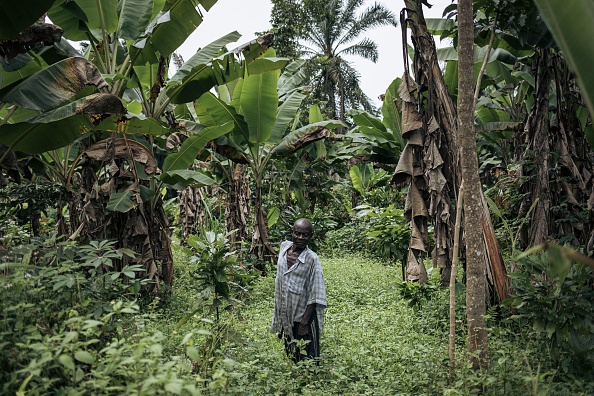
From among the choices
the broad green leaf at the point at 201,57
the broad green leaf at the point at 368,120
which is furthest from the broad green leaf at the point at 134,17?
the broad green leaf at the point at 368,120

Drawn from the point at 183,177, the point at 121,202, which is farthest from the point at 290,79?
the point at 121,202

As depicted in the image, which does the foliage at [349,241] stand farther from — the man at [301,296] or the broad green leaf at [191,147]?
the man at [301,296]

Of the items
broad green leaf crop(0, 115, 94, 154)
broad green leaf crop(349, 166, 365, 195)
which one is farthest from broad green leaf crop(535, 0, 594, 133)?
broad green leaf crop(349, 166, 365, 195)

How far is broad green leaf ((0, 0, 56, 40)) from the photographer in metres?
4.24

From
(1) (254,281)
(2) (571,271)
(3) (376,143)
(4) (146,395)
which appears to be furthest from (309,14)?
(4) (146,395)

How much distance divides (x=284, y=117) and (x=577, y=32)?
674cm

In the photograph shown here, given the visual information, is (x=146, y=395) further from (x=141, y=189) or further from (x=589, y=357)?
(x=141, y=189)

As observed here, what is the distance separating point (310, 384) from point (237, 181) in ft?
21.2

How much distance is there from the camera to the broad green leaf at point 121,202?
6184mm

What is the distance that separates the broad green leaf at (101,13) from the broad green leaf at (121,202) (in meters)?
1.81

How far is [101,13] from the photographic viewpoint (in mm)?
6043

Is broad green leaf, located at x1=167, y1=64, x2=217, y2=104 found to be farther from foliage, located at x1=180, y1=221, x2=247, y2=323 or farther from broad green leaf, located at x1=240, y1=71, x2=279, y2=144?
foliage, located at x1=180, y1=221, x2=247, y2=323

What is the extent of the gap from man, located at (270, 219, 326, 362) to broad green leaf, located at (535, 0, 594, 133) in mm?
2891

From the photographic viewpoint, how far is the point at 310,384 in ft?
14.7
